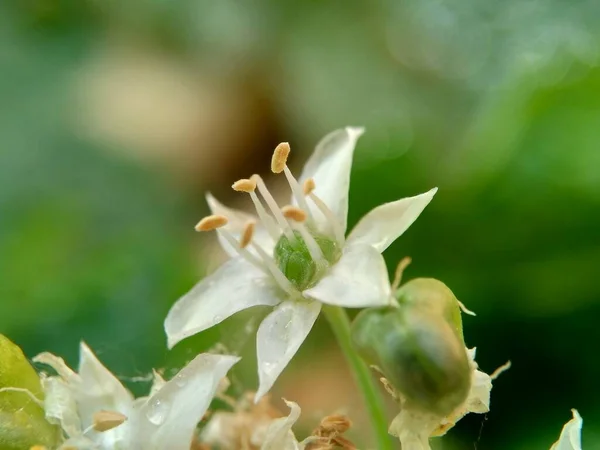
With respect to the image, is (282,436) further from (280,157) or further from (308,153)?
(308,153)

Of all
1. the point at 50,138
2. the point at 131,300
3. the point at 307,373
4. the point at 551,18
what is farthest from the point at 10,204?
the point at 551,18

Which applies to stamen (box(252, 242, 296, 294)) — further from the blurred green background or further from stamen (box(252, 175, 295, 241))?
the blurred green background

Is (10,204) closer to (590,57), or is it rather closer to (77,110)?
(77,110)

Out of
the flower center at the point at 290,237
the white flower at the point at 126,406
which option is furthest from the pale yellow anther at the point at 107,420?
the flower center at the point at 290,237

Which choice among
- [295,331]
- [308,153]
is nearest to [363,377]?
[295,331]

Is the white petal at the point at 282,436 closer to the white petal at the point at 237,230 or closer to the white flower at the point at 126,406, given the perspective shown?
the white flower at the point at 126,406

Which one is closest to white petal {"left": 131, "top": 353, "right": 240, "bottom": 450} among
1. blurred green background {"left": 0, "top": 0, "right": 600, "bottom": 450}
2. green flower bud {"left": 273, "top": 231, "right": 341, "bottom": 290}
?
green flower bud {"left": 273, "top": 231, "right": 341, "bottom": 290}
